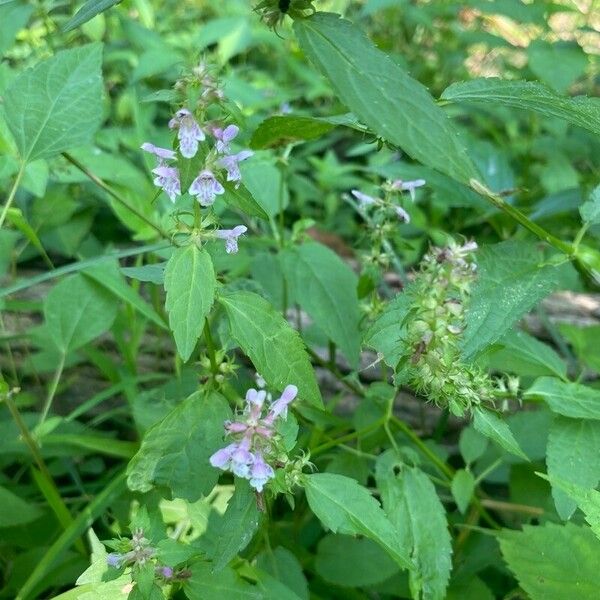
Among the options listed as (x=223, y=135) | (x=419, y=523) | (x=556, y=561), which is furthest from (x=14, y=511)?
(x=556, y=561)

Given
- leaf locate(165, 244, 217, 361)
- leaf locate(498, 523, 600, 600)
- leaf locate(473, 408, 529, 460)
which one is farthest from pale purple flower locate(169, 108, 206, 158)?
leaf locate(498, 523, 600, 600)

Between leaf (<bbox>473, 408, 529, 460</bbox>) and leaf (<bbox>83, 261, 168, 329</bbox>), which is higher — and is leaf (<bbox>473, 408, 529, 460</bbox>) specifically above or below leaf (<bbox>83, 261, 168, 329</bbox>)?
below

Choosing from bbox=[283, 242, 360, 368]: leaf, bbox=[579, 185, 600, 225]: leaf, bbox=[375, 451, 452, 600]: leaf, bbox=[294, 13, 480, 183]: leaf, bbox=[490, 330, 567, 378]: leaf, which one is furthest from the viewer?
bbox=[283, 242, 360, 368]: leaf

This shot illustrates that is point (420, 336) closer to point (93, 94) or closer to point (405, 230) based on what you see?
point (93, 94)

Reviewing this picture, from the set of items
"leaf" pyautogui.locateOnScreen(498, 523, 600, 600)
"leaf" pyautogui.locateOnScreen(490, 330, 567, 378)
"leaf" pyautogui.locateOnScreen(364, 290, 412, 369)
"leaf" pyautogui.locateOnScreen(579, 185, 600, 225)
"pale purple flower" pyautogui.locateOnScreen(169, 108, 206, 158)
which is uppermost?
"pale purple flower" pyautogui.locateOnScreen(169, 108, 206, 158)

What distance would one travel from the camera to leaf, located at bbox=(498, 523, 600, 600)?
1190 mm

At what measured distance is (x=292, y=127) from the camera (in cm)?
119

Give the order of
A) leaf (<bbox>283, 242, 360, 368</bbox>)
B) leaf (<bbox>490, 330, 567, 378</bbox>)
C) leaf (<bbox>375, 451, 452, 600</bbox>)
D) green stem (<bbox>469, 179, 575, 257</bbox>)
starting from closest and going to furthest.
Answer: green stem (<bbox>469, 179, 575, 257</bbox>) → leaf (<bbox>375, 451, 452, 600</bbox>) → leaf (<bbox>490, 330, 567, 378</bbox>) → leaf (<bbox>283, 242, 360, 368</bbox>)

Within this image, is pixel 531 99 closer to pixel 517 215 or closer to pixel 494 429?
pixel 517 215

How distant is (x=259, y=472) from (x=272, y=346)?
0.21 meters

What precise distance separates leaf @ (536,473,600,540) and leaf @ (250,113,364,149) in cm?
62

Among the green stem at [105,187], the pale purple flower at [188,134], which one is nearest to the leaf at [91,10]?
the pale purple flower at [188,134]

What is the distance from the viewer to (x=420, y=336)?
102 centimetres

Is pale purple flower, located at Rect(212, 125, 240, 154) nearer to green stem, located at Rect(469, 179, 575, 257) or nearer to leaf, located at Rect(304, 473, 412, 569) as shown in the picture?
green stem, located at Rect(469, 179, 575, 257)
